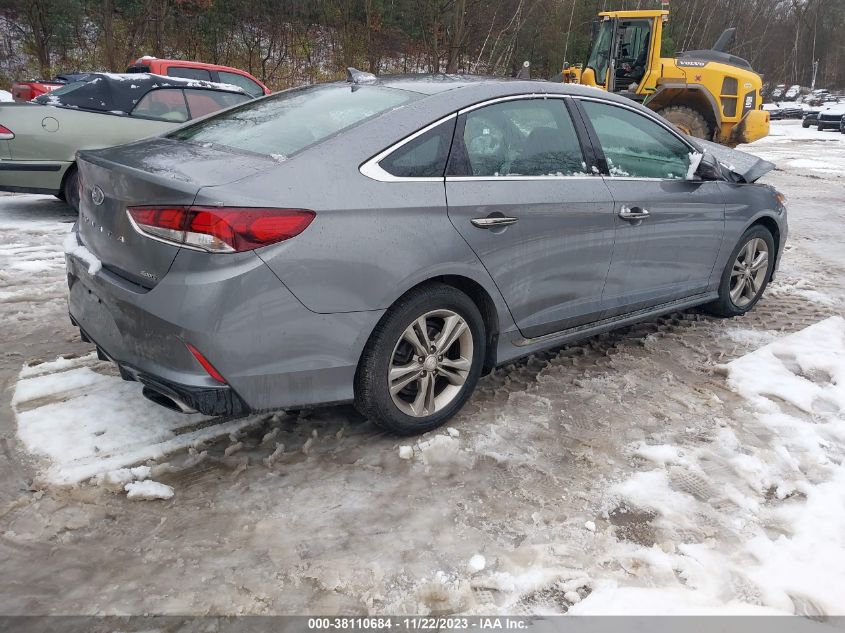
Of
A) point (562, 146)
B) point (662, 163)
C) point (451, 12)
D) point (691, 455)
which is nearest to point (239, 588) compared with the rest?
point (691, 455)

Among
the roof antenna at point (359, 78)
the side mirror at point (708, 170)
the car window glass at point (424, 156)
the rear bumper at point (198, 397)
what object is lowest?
the rear bumper at point (198, 397)

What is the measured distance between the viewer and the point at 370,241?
8.70 feet

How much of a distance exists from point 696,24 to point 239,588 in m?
48.0

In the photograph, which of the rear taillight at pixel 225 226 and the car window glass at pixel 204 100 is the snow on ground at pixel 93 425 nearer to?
the rear taillight at pixel 225 226

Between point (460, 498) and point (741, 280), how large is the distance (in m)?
3.31

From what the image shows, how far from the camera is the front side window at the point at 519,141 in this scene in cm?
309

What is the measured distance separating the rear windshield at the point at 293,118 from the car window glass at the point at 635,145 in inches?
47.2

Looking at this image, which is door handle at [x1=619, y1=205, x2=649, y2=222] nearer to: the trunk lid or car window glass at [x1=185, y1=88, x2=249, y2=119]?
the trunk lid

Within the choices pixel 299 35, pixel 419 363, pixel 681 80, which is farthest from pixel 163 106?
pixel 299 35

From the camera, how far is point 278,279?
8.08 feet

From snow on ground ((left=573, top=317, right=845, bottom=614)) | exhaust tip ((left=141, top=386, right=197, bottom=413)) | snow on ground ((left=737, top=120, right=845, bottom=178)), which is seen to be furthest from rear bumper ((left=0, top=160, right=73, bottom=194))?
snow on ground ((left=737, top=120, right=845, bottom=178))

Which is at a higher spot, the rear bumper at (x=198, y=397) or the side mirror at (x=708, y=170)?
the side mirror at (x=708, y=170)

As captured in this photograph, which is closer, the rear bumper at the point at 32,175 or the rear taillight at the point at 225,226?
the rear taillight at the point at 225,226

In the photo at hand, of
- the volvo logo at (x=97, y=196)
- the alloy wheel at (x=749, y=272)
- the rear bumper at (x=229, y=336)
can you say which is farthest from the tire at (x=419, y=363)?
the alloy wheel at (x=749, y=272)
